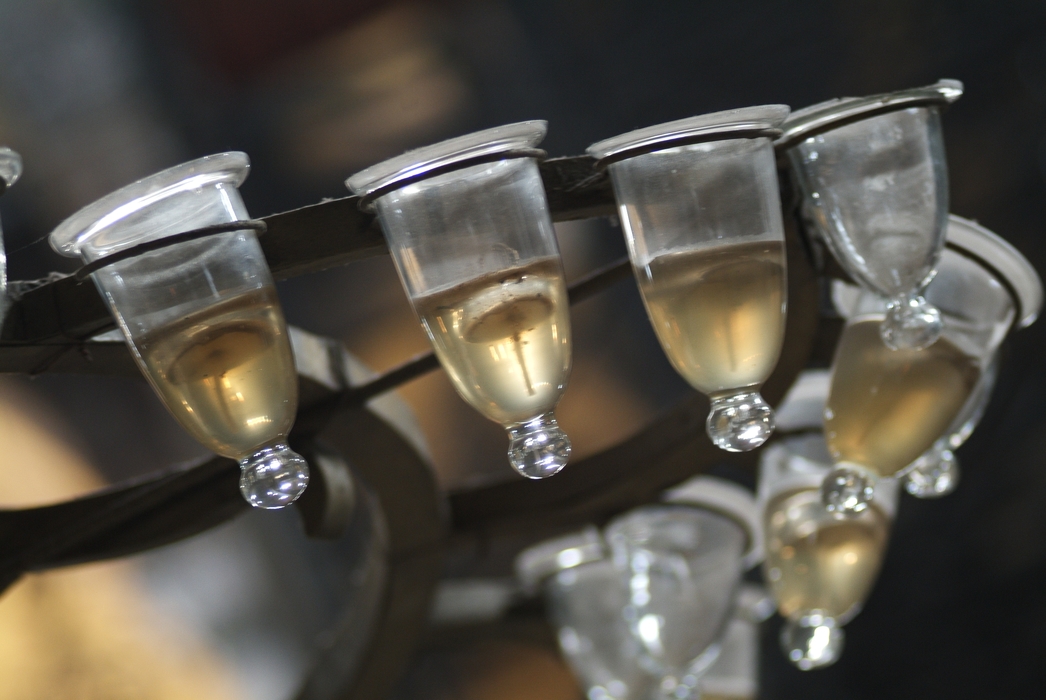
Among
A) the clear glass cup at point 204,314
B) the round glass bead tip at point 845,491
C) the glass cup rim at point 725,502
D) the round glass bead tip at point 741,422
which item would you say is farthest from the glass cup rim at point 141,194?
the glass cup rim at point 725,502

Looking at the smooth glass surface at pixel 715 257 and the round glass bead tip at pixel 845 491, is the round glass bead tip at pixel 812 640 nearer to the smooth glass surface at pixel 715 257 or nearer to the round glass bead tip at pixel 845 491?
the round glass bead tip at pixel 845 491

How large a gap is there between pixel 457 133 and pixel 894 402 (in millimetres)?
2146

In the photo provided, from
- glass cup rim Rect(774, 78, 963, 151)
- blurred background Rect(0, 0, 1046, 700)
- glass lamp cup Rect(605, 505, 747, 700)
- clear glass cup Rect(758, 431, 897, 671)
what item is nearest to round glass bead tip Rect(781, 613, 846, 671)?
clear glass cup Rect(758, 431, 897, 671)

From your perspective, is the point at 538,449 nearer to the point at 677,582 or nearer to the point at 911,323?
the point at 911,323

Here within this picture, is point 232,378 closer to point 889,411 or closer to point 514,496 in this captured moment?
point 889,411

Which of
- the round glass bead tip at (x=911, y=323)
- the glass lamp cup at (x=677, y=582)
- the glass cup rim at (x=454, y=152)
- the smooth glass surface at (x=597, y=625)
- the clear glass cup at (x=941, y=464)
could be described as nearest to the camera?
the glass cup rim at (x=454, y=152)

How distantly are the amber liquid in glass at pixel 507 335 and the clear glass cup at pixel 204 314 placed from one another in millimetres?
78

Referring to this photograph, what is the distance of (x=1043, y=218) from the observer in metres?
2.47

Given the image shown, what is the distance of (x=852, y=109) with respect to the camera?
0.57 metres

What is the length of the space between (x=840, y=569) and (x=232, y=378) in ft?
1.98

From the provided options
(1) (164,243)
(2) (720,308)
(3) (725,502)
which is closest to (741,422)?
(2) (720,308)

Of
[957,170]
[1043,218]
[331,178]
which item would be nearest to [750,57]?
[957,170]

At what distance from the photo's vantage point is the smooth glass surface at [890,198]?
0.58 meters

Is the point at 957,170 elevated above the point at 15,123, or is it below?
below
